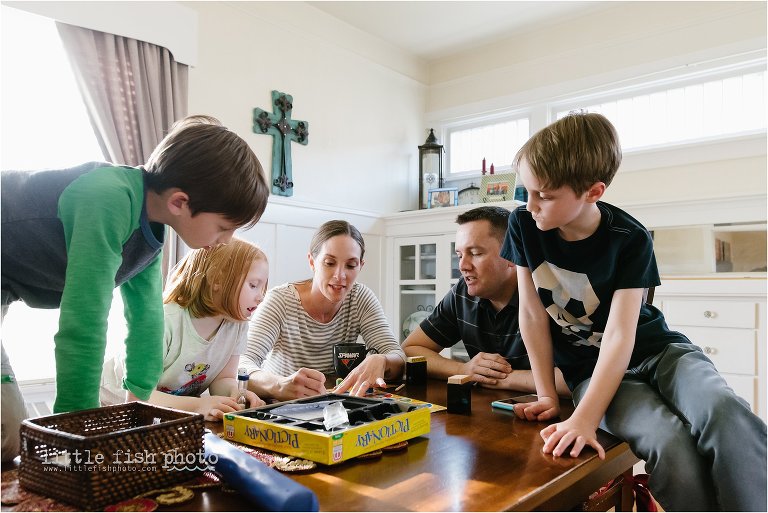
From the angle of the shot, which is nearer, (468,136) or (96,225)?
(96,225)

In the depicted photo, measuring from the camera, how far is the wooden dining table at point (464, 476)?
75 centimetres

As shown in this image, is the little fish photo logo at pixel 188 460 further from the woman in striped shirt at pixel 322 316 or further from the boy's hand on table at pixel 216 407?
the woman in striped shirt at pixel 322 316

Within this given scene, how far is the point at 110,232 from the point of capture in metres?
0.97

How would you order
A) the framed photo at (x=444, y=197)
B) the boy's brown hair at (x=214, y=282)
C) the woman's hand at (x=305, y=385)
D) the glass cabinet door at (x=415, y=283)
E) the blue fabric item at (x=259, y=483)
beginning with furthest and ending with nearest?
the framed photo at (x=444, y=197)
the glass cabinet door at (x=415, y=283)
the boy's brown hair at (x=214, y=282)
the woman's hand at (x=305, y=385)
the blue fabric item at (x=259, y=483)

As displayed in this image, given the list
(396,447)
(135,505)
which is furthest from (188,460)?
(396,447)

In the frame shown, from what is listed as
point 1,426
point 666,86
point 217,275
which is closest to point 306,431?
point 1,426

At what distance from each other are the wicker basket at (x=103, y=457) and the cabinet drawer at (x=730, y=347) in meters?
2.91

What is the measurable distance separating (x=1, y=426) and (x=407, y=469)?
627 mm

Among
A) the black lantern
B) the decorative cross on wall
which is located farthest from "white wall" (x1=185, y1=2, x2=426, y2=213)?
the black lantern

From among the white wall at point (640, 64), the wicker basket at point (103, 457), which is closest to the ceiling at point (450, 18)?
the white wall at point (640, 64)

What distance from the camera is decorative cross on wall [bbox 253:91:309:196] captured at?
365 cm

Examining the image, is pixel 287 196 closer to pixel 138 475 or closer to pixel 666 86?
pixel 666 86

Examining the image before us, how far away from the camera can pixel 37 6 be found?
2.64m

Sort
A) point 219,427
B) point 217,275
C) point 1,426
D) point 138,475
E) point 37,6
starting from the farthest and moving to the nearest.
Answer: point 37,6
point 217,275
point 219,427
point 1,426
point 138,475
